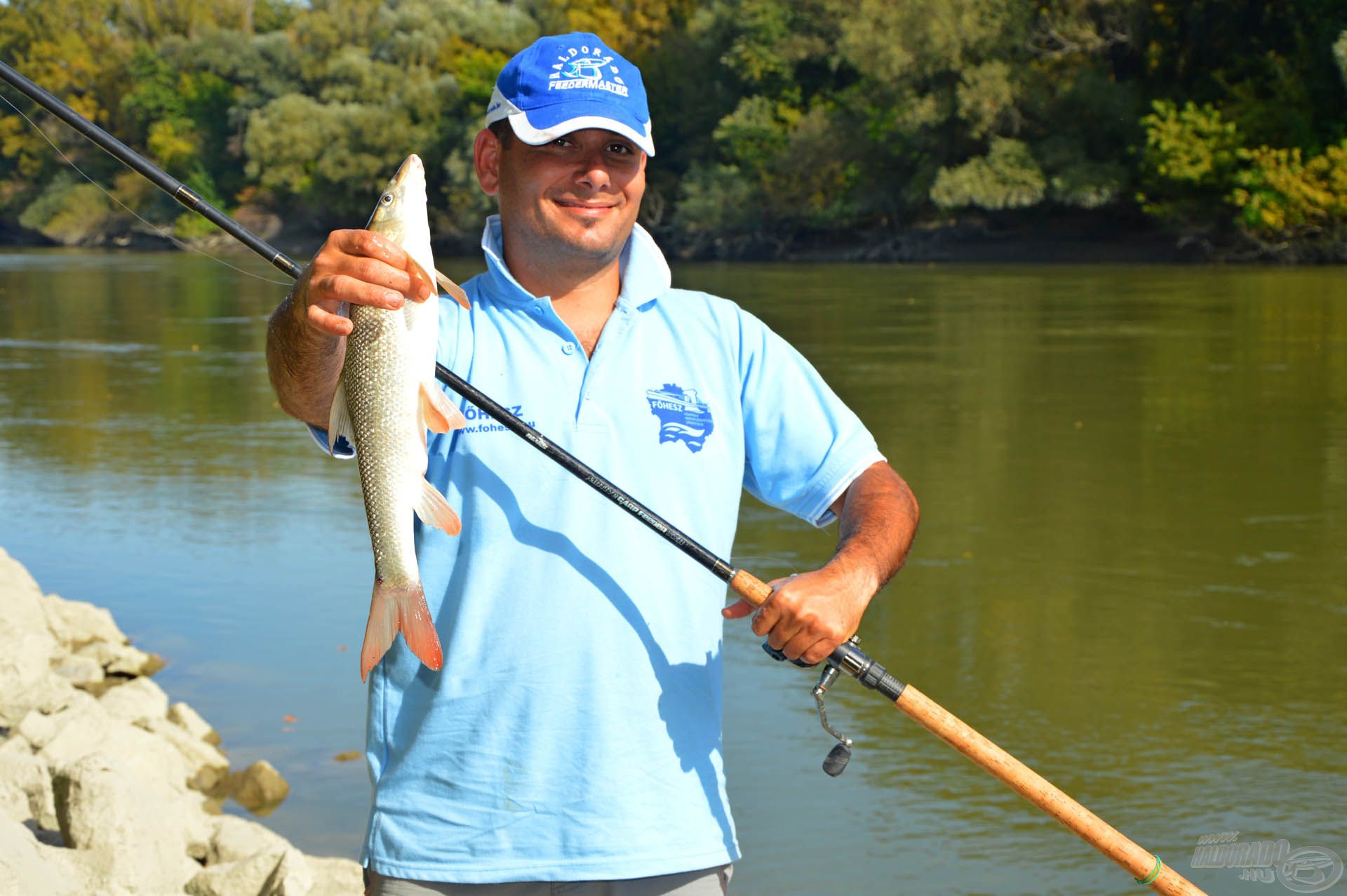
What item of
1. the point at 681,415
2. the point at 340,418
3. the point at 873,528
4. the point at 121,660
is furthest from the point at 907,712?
the point at 121,660

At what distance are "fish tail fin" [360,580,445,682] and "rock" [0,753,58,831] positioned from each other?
2.69 metres

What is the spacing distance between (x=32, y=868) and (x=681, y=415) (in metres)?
2.12

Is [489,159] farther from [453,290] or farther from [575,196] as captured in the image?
[453,290]

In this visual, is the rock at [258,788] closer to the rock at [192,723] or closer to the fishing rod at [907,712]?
the rock at [192,723]

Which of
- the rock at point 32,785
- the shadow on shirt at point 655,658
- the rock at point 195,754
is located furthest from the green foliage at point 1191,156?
the shadow on shirt at point 655,658

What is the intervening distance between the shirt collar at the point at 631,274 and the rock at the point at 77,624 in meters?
4.78

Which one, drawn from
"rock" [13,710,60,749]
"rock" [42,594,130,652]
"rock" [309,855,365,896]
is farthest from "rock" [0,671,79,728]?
"rock" [309,855,365,896]

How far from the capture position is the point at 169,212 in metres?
69.4

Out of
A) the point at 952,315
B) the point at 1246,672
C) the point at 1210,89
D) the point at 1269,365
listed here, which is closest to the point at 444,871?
the point at 1246,672

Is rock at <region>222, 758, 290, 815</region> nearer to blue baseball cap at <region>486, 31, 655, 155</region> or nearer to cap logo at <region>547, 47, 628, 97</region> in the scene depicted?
blue baseball cap at <region>486, 31, 655, 155</region>

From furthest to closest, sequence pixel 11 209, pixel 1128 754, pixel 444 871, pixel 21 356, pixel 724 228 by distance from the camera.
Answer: pixel 11 209, pixel 724 228, pixel 21 356, pixel 1128 754, pixel 444 871

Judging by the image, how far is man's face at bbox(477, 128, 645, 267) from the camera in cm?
288

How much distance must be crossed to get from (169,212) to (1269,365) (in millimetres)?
61003

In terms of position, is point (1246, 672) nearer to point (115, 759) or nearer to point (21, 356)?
point (115, 759)
